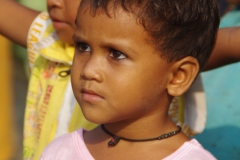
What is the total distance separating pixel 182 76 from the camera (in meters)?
2.14

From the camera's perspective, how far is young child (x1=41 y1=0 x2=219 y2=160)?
2.00 m

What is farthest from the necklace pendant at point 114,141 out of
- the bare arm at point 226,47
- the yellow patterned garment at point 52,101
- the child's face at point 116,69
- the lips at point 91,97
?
the bare arm at point 226,47

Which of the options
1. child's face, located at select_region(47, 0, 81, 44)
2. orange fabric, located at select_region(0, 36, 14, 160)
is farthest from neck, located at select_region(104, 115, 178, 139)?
orange fabric, located at select_region(0, 36, 14, 160)

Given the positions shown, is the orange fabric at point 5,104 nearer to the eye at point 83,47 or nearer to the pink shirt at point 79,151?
the pink shirt at point 79,151

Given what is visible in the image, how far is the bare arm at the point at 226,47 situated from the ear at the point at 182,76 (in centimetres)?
28

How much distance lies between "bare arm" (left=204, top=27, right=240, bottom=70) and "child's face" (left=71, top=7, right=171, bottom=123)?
1.32 feet

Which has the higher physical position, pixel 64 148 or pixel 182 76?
pixel 182 76

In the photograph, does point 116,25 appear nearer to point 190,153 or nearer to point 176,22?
point 176,22

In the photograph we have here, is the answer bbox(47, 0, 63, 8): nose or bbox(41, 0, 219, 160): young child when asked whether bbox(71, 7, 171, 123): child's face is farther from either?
bbox(47, 0, 63, 8): nose

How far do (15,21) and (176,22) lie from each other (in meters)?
1.22

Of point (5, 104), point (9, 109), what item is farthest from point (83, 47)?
point (9, 109)

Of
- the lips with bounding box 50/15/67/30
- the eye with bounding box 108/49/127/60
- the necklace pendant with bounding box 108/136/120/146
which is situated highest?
the eye with bounding box 108/49/127/60

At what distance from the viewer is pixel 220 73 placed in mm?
3117

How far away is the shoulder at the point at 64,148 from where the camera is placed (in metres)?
2.25
